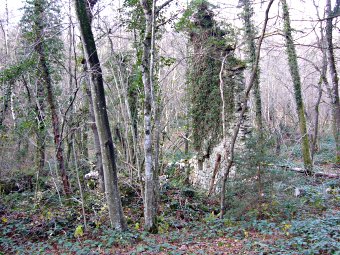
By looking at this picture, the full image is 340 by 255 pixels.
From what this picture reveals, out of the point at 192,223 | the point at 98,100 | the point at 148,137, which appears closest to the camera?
the point at 98,100

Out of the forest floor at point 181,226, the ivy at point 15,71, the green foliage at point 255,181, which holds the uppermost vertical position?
the ivy at point 15,71

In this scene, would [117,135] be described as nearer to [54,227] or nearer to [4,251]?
[54,227]

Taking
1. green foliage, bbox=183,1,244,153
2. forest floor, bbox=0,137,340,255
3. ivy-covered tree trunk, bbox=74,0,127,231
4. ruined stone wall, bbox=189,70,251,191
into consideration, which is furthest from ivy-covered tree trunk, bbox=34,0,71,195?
green foliage, bbox=183,1,244,153

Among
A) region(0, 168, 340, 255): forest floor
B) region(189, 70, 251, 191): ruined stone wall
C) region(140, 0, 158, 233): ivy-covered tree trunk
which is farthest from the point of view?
region(189, 70, 251, 191): ruined stone wall

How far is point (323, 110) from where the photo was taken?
30906 millimetres

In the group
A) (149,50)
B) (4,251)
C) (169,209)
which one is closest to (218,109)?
(169,209)

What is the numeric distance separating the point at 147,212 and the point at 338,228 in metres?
3.65

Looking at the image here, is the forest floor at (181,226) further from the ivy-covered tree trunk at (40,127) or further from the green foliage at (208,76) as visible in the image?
the green foliage at (208,76)

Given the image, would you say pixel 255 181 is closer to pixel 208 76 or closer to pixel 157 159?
pixel 157 159

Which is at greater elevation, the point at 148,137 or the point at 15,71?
the point at 15,71

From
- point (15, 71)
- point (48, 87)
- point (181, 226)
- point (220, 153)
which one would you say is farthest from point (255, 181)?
point (15, 71)

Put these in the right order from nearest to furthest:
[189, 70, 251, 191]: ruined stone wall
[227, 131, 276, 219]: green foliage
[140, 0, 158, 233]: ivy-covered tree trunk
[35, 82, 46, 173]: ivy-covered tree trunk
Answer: [140, 0, 158, 233]: ivy-covered tree trunk → [227, 131, 276, 219]: green foliage → [189, 70, 251, 191]: ruined stone wall → [35, 82, 46, 173]: ivy-covered tree trunk

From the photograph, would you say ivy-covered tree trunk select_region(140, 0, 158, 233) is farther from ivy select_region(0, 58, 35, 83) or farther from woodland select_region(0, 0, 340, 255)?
ivy select_region(0, 58, 35, 83)

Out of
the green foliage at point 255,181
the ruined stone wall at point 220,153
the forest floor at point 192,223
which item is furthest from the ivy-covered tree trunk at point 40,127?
the green foliage at point 255,181
